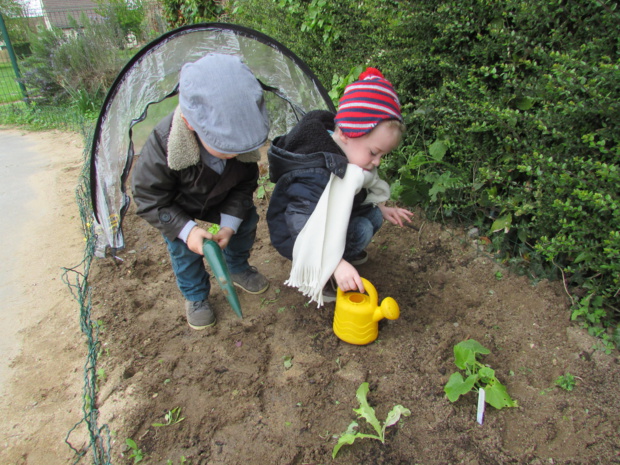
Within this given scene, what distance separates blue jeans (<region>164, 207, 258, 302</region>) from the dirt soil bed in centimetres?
19

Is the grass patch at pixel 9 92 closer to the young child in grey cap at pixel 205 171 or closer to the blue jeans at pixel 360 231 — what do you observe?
the young child in grey cap at pixel 205 171

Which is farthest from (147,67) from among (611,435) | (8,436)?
(611,435)

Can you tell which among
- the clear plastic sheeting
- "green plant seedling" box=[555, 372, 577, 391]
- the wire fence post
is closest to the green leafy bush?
the wire fence post

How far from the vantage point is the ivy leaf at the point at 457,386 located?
1696mm

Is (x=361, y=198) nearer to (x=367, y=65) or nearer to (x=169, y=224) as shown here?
(x=169, y=224)

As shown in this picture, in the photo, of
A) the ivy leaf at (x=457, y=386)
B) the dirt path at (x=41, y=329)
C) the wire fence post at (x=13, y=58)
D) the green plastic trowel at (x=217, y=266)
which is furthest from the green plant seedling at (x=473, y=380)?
the wire fence post at (x=13, y=58)

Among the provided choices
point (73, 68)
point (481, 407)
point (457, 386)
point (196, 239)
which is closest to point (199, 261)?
point (196, 239)

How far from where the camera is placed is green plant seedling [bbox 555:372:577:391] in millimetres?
1772

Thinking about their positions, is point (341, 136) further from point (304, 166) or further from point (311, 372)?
point (311, 372)

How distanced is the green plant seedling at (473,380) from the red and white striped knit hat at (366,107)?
3.56 ft

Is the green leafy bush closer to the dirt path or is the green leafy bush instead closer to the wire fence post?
the wire fence post

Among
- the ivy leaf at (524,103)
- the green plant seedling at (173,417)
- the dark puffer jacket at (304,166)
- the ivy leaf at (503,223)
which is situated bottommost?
the green plant seedling at (173,417)

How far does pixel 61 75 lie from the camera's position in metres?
7.73

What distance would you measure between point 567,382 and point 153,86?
2.68m
